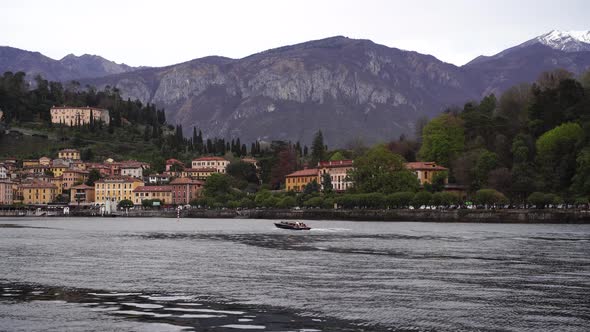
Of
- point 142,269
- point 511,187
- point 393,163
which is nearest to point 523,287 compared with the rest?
point 142,269

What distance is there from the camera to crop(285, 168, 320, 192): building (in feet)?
608

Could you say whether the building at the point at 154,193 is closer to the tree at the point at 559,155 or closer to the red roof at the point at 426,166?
the red roof at the point at 426,166

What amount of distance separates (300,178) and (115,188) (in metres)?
44.7

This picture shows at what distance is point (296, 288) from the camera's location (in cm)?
3744

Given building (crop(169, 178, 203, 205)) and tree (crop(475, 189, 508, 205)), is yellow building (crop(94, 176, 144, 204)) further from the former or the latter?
tree (crop(475, 189, 508, 205))

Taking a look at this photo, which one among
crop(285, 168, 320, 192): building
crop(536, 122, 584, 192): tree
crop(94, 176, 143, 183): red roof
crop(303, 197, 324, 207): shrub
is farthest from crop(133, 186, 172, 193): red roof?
crop(536, 122, 584, 192): tree

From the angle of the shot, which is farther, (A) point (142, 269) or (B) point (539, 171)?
(B) point (539, 171)

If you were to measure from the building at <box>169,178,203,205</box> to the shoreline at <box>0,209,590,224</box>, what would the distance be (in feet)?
50.7

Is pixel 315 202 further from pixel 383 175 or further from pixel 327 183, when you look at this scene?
pixel 327 183

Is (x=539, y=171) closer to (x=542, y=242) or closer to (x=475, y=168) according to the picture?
(x=475, y=168)

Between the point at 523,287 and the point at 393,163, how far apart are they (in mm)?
108132

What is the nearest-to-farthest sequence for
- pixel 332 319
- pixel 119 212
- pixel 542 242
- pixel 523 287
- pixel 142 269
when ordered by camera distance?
pixel 332 319 < pixel 523 287 < pixel 142 269 < pixel 542 242 < pixel 119 212

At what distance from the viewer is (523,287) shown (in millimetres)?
38375

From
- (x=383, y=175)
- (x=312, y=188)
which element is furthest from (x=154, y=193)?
(x=383, y=175)
